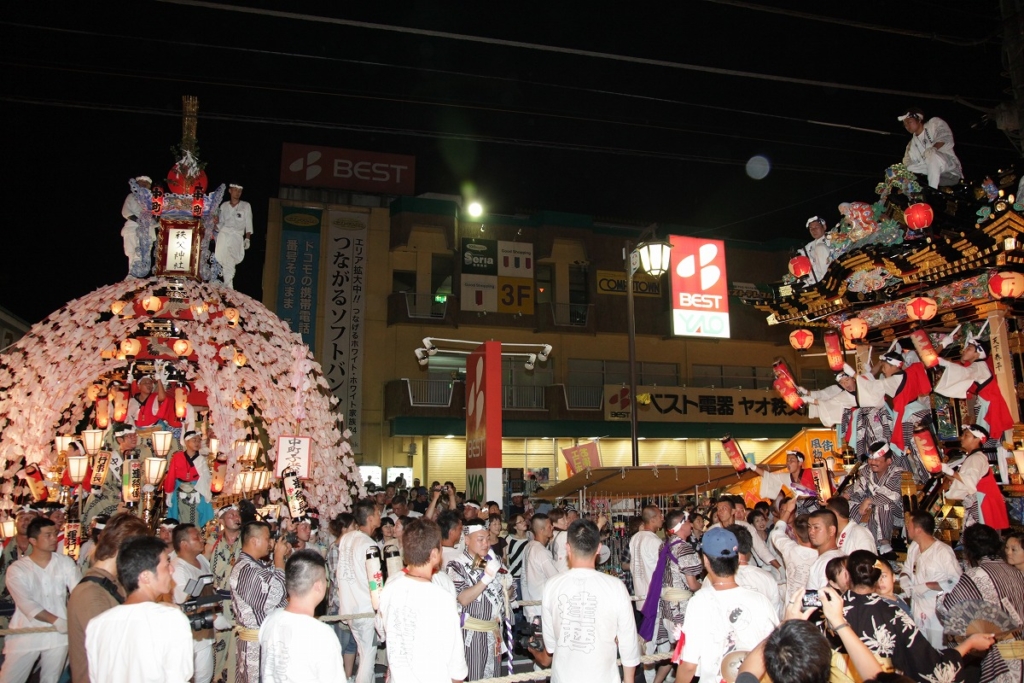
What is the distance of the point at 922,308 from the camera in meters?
11.9

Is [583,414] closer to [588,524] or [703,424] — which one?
[703,424]

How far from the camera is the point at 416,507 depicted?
50.9 feet

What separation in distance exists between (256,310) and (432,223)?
1544 cm

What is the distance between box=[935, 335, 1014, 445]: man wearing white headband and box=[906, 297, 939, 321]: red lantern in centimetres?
75

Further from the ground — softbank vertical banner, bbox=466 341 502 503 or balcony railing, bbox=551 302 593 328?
balcony railing, bbox=551 302 593 328

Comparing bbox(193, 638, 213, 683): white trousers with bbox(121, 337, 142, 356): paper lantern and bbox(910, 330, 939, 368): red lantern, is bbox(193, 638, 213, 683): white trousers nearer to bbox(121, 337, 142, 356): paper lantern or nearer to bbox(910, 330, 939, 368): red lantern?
bbox(121, 337, 142, 356): paper lantern

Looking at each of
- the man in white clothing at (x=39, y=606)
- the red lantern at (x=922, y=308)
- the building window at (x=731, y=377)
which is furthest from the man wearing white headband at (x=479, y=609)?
the building window at (x=731, y=377)

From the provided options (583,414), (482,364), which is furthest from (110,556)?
(583,414)

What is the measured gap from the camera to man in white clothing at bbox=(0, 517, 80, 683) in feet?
22.6

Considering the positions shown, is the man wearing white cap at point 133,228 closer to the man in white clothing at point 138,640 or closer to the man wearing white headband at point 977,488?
the man in white clothing at point 138,640

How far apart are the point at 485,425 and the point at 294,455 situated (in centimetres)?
350

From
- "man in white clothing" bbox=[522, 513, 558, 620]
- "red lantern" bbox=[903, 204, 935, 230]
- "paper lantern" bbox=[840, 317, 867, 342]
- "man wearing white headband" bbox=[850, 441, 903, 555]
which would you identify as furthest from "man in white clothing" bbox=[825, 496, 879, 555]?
"paper lantern" bbox=[840, 317, 867, 342]

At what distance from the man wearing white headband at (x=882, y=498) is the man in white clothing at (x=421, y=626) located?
8293 mm

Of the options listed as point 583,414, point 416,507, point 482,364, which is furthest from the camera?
point 583,414
